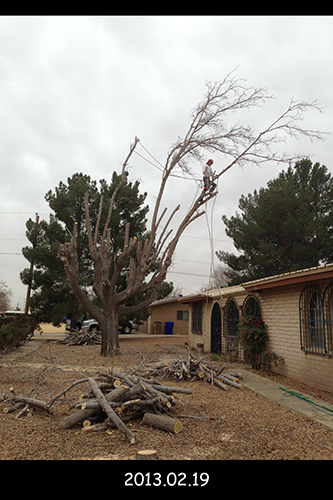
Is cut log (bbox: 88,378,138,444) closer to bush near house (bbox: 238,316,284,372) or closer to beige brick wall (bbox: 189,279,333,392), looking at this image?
beige brick wall (bbox: 189,279,333,392)

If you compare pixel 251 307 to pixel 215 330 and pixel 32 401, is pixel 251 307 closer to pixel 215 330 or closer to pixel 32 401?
pixel 215 330

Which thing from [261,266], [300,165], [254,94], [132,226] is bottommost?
[261,266]

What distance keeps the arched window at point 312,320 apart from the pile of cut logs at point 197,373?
5.85 ft

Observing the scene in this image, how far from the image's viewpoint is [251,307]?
36.0ft

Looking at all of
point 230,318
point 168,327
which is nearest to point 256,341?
point 230,318

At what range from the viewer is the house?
703 cm

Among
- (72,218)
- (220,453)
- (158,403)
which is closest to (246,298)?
(158,403)

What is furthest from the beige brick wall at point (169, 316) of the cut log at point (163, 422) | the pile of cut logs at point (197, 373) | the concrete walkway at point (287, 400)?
the cut log at point (163, 422)

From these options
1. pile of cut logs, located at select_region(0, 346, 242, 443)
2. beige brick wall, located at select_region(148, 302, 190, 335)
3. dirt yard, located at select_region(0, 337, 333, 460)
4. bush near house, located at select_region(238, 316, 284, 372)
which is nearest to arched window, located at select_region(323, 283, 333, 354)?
dirt yard, located at select_region(0, 337, 333, 460)

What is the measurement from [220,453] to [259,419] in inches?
63.1

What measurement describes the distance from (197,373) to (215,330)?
6.41 meters
